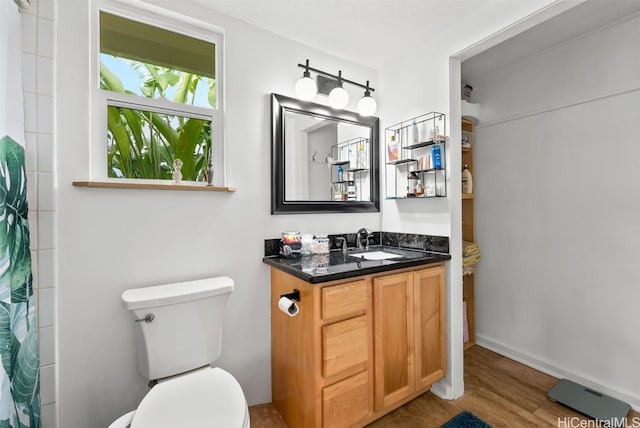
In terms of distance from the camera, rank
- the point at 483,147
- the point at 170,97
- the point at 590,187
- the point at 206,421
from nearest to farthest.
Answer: the point at 206,421 < the point at 170,97 < the point at 590,187 < the point at 483,147

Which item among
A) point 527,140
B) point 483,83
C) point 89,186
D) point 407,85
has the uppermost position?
point 483,83

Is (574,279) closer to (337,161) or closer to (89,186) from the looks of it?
(337,161)

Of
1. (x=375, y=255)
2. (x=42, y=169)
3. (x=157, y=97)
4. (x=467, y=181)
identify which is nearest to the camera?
(x=42, y=169)

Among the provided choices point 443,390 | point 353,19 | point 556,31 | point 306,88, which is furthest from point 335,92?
point 443,390

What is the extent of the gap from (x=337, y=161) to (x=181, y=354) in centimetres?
157

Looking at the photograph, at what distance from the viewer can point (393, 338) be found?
1638 mm

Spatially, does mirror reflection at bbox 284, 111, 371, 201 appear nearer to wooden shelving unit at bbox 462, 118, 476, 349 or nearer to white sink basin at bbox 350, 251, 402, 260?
white sink basin at bbox 350, 251, 402, 260

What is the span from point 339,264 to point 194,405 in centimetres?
92

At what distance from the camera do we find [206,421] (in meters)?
1.02

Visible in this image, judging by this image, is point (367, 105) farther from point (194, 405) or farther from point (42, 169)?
point (194, 405)

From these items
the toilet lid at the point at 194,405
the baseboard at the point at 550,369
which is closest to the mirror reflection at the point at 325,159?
the toilet lid at the point at 194,405

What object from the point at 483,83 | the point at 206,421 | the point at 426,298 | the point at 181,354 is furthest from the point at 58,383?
the point at 483,83

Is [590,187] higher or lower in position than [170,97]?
lower

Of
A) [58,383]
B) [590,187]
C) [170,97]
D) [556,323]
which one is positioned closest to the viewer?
[58,383]
